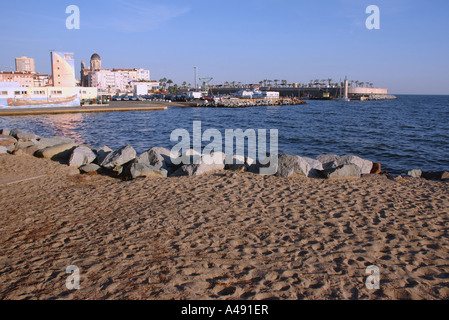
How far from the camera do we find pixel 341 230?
4988 millimetres

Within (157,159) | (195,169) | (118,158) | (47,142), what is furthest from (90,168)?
(47,142)

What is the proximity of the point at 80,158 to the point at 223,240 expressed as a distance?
286 inches

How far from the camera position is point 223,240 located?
4598 mm

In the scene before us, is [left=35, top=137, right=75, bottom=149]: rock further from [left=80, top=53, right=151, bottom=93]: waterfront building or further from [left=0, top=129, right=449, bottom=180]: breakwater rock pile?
[left=80, top=53, right=151, bottom=93]: waterfront building

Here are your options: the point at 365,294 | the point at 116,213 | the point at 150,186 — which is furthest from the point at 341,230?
the point at 150,186

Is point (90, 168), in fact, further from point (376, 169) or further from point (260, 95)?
point (260, 95)

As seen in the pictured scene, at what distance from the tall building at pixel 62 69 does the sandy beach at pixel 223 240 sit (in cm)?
4038

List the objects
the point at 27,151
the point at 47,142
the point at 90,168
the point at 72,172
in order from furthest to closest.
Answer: the point at 47,142 < the point at 27,151 < the point at 90,168 < the point at 72,172

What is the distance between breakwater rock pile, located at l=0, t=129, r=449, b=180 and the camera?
866 centimetres

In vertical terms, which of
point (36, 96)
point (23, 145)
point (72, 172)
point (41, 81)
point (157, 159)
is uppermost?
point (41, 81)

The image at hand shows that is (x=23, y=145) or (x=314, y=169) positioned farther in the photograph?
(x=23, y=145)

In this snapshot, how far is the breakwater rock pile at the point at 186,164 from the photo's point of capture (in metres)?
8.66

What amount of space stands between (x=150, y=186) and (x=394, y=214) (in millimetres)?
4959
